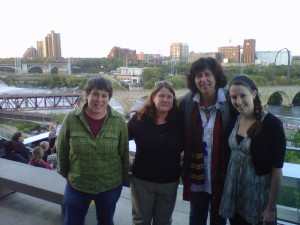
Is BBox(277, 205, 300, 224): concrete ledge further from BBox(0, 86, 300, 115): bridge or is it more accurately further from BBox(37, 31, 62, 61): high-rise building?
BBox(37, 31, 62, 61): high-rise building

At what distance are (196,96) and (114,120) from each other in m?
0.37

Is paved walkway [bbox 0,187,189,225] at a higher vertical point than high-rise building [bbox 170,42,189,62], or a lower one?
lower

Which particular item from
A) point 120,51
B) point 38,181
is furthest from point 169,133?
point 120,51

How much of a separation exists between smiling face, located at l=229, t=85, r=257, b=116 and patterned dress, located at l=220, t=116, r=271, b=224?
0.07 metres

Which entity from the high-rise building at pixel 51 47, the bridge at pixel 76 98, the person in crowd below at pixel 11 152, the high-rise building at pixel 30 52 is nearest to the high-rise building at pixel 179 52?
the bridge at pixel 76 98

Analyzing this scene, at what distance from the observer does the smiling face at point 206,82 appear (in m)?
1.26

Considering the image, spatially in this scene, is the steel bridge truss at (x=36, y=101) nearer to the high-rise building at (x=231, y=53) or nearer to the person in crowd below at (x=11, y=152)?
the person in crowd below at (x=11, y=152)

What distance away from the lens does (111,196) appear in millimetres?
1352

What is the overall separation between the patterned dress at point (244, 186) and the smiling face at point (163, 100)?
295mm

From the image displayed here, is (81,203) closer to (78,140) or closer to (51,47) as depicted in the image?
(78,140)

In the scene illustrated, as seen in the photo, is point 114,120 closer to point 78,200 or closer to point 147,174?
point 147,174

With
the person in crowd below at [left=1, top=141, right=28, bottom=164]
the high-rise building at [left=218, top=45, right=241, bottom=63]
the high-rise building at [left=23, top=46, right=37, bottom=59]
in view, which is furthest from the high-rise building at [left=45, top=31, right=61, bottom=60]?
the person in crowd below at [left=1, top=141, right=28, bottom=164]

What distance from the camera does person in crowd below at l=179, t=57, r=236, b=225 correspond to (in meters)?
1.23

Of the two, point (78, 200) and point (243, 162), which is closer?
point (243, 162)
